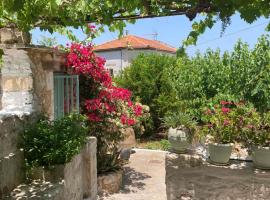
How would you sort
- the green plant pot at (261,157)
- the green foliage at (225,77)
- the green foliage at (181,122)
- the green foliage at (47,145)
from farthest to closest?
1. the green foliage at (225,77)
2. the green foliage at (181,122)
3. the green plant pot at (261,157)
4. the green foliage at (47,145)

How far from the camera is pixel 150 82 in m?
12.3

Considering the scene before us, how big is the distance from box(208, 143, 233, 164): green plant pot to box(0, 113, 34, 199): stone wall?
8.63 ft

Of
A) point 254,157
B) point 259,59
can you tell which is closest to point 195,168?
point 254,157

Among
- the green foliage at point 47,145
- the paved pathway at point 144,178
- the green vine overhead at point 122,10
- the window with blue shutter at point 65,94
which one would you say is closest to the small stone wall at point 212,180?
the paved pathway at point 144,178

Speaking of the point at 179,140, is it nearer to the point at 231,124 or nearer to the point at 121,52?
the point at 231,124

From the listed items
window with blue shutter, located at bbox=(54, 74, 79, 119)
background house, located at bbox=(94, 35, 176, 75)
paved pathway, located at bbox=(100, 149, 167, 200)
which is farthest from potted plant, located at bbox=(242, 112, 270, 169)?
background house, located at bbox=(94, 35, 176, 75)

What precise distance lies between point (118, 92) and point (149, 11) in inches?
162

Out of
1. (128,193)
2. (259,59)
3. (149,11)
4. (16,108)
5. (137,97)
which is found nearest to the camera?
(149,11)

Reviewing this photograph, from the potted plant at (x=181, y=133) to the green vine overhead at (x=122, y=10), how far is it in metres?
1.96

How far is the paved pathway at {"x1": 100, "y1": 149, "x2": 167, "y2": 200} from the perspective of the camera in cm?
661

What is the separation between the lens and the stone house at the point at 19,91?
3701 millimetres

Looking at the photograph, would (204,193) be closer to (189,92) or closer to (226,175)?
(226,175)

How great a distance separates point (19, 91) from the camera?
4.48 meters

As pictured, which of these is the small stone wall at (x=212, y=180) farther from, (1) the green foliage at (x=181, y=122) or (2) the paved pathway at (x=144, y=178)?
(2) the paved pathway at (x=144, y=178)
